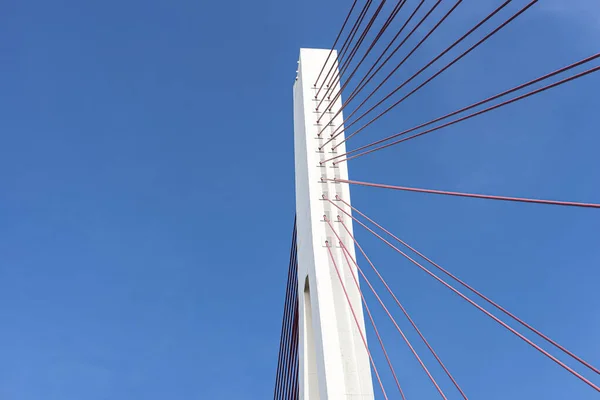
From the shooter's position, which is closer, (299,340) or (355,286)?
(355,286)

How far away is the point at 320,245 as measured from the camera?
19.5 feet

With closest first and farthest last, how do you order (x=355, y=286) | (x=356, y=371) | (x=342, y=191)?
(x=356, y=371), (x=355, y=286), (x=342, y=191)

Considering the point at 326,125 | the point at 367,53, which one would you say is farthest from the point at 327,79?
the point at 367,53

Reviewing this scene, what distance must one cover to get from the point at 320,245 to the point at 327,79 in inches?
86.1

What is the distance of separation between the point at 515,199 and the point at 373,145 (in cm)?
240

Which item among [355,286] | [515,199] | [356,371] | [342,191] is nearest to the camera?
[515,199]

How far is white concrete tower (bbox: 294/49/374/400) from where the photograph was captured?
5.22 meters

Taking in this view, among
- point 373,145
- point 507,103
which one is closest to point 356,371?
point 373,145

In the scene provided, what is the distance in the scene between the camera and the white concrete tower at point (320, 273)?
5.22 meters

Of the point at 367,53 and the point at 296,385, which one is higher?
the point at 367,53

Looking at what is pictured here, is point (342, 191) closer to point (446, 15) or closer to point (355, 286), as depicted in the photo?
point (355, 286)

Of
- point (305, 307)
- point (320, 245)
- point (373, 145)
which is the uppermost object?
point (373, 145)

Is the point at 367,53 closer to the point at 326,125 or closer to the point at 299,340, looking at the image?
the point at 326,125

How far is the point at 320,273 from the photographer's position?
18.7 feet
